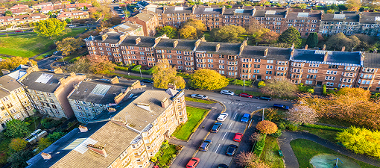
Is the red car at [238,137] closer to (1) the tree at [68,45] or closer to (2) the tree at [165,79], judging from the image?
(2) the tree at [165,79]

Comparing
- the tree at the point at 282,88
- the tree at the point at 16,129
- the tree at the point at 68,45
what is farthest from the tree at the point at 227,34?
the tree at the point at 16,129

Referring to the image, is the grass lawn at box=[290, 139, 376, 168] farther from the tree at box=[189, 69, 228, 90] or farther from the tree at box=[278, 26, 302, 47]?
the tree at box=[278, 26, 302, 47]

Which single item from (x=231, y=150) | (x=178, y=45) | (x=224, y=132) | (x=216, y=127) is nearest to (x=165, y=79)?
(x=178, y=45)

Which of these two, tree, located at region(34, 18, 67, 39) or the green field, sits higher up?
tree, located at region(34, 18, 67, 39)

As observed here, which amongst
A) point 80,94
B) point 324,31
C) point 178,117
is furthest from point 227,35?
point 80,94

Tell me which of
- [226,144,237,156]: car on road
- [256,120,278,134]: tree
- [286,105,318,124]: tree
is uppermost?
[286,105,318,124]: tree

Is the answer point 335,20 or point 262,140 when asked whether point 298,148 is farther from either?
point 335,20

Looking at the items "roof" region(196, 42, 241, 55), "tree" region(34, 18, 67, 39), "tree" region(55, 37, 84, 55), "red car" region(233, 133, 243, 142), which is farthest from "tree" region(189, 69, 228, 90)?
"tree" region(34, 18, 67, 39)
